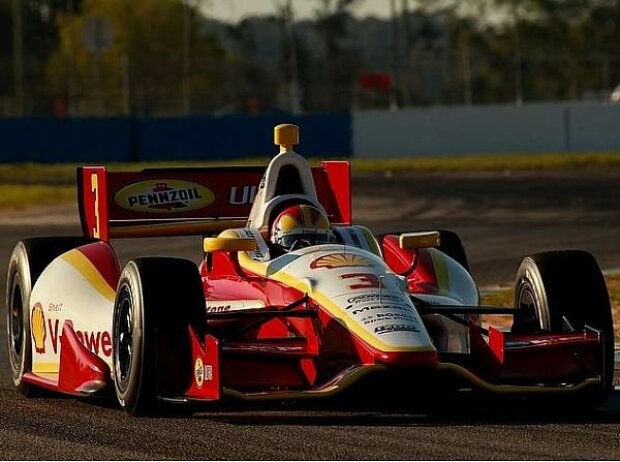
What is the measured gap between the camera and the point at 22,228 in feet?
78.9

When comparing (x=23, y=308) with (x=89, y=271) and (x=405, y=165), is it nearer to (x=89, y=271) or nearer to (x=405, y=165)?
(x=89, y=271)

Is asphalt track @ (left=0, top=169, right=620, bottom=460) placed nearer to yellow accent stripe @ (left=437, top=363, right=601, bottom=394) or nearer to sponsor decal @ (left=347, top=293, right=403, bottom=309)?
yellow accent stripe @ (left=437, top=363, right=601, bottom=394)

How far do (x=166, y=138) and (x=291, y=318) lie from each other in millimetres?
30946

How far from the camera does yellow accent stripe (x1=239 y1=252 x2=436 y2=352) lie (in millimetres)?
7945

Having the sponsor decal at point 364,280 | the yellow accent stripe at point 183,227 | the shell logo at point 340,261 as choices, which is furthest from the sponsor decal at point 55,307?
the sponsor decal at point 364,280

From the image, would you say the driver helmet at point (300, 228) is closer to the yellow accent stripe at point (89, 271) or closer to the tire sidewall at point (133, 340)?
the yellow accent stripe at point (89, 271)

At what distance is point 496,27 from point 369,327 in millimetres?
66146

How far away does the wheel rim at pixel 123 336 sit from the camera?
8547mm

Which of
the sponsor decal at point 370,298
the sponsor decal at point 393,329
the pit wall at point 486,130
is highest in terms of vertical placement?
the sponsor decal at point 370,298

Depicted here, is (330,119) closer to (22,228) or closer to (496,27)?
(22,228)

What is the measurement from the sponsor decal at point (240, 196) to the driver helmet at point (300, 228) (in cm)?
141

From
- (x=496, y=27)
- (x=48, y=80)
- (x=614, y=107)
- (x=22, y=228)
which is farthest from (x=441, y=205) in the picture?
(x=496, y=27)

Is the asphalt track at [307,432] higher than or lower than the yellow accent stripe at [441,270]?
lower

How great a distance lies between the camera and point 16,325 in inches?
408
